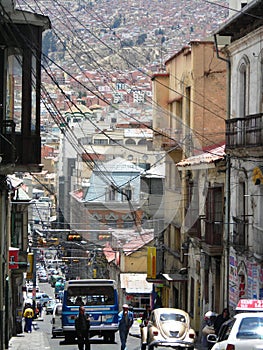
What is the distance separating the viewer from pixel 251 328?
15.7 meters

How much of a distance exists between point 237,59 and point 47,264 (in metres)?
86.0

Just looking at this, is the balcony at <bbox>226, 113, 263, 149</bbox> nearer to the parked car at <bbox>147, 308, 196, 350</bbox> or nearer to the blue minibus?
the blue minibus

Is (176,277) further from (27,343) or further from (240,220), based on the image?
(27,343)

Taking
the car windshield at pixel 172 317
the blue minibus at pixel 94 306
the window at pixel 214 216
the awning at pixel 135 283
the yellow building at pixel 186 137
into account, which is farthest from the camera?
the awning at pixel 135 283

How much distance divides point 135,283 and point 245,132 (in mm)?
34258

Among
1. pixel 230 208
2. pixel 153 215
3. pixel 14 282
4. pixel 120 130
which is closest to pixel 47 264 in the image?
pixel 120 130

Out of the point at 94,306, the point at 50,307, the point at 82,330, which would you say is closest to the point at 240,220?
the point at 94,306

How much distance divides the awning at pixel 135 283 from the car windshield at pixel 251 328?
4745 centimetres

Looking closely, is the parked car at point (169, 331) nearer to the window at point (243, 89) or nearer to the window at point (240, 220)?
the window at point (240, 220)

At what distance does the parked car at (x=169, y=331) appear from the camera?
2594cm

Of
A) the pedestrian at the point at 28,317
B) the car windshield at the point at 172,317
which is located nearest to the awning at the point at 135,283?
the pedestrian at the point at 28,317

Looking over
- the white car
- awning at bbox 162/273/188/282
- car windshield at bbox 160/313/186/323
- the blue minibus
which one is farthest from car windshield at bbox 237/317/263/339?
awning at bbox 162/273/188/282

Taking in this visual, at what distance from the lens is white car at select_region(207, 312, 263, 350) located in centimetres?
1484

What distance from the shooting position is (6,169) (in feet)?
76.6
